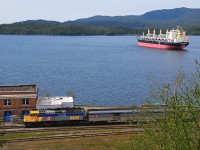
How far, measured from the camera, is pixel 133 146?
26312mm

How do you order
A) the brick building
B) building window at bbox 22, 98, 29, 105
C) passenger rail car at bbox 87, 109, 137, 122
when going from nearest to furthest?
1. passenger rail car at bbox 87, 109, 137, 122
2. the brick building
3. building window at bbox 22, 98, 29, 105

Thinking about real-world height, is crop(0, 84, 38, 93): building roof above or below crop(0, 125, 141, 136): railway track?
above

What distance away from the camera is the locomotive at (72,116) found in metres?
48.9

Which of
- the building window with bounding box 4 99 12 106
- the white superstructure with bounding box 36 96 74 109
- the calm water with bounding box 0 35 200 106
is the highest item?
the building window with bounding box 4 99 12 106

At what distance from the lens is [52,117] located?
49.2 m

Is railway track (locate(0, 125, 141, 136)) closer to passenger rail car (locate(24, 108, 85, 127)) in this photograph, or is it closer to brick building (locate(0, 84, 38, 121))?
passenger rail car (locate(24, 108, 85, 127))

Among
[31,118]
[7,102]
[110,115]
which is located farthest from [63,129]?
[7,102]

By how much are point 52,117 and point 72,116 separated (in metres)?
2.49

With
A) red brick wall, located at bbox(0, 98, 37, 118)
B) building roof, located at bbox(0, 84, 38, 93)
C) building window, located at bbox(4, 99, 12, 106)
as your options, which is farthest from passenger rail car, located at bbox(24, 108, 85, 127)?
building roof, located at bbox(0, 84, 38, 93)

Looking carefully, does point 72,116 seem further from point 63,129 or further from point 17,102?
point 17,102

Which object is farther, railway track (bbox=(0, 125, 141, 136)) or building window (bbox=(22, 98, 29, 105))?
building window (bbox=(22, 98, 29, 105))

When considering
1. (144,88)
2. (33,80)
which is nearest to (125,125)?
(144,88)

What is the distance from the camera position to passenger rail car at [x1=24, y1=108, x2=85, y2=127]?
48.8 meters

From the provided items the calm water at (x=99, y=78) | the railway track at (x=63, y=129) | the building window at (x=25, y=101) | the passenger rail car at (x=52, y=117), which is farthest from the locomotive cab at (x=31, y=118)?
the calm water at (x=99, y=78)
